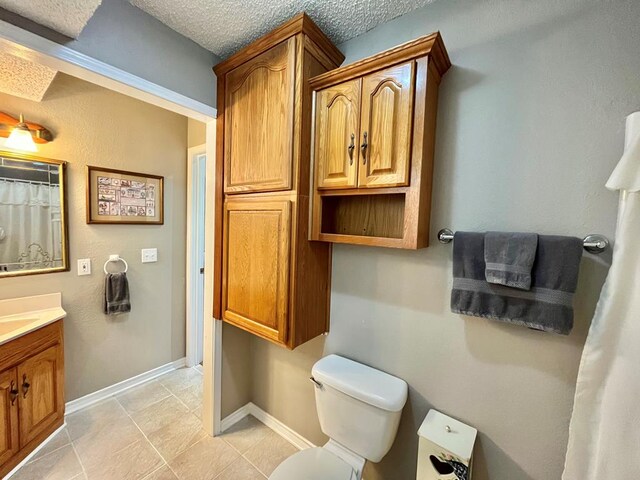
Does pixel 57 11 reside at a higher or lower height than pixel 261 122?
higher

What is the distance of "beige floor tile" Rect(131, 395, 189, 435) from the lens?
1.84 meters

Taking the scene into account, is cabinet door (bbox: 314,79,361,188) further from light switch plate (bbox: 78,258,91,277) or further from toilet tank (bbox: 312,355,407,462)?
light switch plate (bbox: 78,258,91,277)

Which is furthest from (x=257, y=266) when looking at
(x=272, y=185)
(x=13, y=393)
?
(x=13, y=393)


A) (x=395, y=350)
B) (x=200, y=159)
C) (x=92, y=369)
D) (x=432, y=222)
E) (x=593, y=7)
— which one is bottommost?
(x=92, y=369)

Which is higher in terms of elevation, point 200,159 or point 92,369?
point 200,159

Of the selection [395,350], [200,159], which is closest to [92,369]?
[200,159]

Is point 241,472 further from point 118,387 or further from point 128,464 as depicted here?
point 118,387

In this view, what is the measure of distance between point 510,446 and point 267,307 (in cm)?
119

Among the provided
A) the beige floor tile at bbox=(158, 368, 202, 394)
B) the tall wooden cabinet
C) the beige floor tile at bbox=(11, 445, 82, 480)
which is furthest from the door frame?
the beige floor tile at bbox=(11, 445, 82, 480)

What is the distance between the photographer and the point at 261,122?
1350mm

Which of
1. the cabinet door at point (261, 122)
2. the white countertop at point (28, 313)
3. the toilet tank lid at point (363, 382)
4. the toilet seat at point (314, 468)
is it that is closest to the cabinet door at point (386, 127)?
the cabinet door at point (261, 122)

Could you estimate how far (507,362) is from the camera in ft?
3.40

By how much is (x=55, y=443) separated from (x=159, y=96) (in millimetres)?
2241

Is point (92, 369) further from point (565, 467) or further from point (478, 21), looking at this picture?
point (478, 21)
